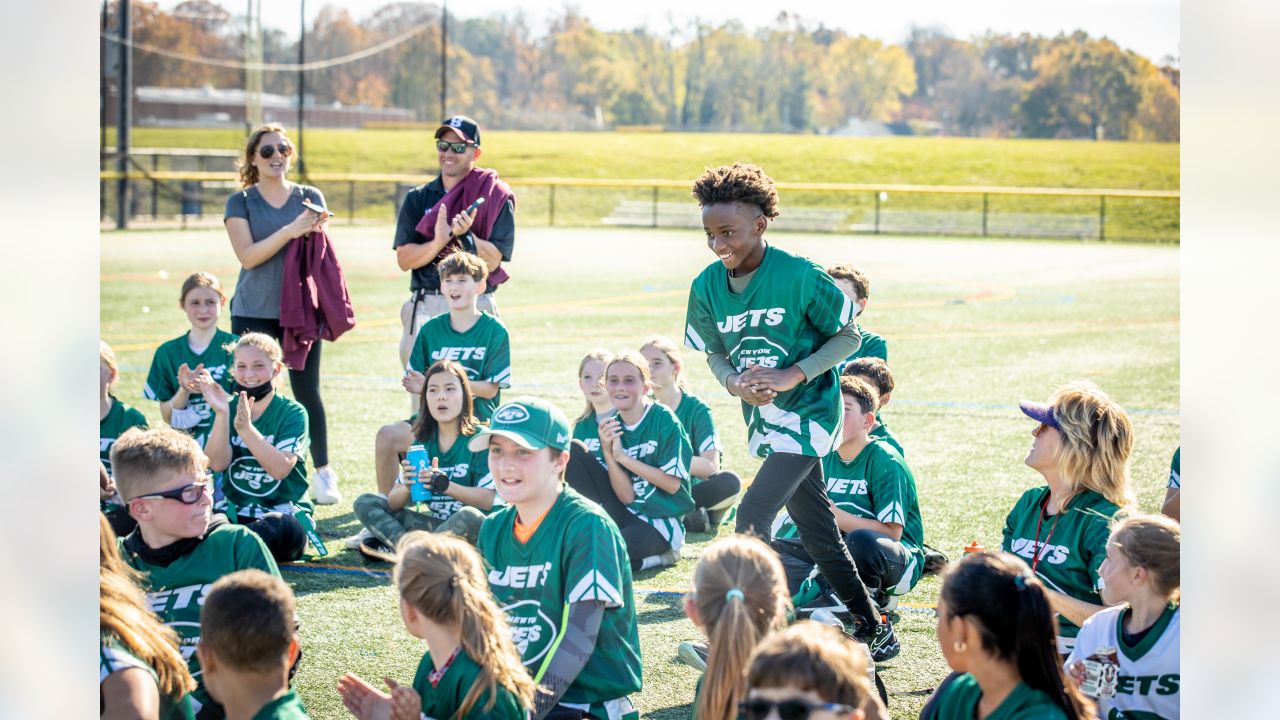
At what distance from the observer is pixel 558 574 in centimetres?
379

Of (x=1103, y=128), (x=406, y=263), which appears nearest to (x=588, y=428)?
(x=406, y=263)

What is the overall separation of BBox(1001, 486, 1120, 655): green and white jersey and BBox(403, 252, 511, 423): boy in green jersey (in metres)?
3.28

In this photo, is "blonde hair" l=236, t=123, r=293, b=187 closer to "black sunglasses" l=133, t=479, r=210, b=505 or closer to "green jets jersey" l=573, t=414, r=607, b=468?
"green jets jersey" l=573, t=414, r=607, b=468

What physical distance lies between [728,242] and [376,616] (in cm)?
211

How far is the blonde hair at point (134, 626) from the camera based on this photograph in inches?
124

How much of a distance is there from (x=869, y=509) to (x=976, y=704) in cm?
246

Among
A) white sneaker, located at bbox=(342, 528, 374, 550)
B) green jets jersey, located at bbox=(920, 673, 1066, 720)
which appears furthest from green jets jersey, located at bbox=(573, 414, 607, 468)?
green jets jersey, located at bbox=(920, 673, 1066, 720)

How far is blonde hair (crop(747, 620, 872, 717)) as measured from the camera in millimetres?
2789

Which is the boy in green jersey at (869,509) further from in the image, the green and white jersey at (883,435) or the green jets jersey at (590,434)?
the green jets jersey at (590,434)

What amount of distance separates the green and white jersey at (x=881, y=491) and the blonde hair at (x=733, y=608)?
224 cm

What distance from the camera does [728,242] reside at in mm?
4996

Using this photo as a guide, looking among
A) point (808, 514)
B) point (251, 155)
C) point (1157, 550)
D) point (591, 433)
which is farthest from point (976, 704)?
point (251, 155)

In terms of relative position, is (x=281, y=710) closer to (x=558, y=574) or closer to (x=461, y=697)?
(x=461, y=697)
